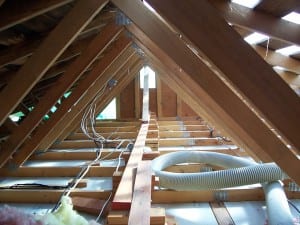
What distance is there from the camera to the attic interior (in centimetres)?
114

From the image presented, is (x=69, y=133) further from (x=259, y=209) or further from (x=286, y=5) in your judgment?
(x=286, y=5)

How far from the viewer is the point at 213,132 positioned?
532 centimetres

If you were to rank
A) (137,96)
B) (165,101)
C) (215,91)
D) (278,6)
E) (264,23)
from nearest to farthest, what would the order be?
1. (215,91)
2. (278,6)
3. (264,23)
4. (137,96)
5. (165,101)

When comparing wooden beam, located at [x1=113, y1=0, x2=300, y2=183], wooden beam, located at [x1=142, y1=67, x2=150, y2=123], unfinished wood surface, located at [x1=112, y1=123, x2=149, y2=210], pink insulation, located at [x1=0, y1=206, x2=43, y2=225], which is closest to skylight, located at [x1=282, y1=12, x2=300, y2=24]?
wooden beam, located at [x1=113, y1=0, x2=300, y2=183]

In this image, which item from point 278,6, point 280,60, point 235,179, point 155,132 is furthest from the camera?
point 155,132

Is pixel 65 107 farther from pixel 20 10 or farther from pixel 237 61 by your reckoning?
pixel 237 61

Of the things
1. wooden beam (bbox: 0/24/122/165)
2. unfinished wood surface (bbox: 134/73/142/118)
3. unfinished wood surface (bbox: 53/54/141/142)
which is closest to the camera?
wooden beam (bbox: 0/24/122/165)

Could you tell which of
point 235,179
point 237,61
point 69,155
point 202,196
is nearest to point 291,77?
point 235,179

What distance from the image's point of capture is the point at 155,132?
4.75 meters

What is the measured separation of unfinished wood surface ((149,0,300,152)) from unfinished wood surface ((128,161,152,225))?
84 centimetres

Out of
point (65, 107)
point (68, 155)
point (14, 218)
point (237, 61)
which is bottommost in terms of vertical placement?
point (68, 155)

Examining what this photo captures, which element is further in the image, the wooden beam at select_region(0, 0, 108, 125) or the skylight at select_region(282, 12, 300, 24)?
the wooden beam at select_region(0, 0, 108, 125)

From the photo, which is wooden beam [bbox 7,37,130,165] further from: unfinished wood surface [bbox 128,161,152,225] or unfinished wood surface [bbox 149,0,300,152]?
unfinished wood surface [bbox 149,0,300,152]

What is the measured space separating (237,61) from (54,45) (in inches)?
56.8
